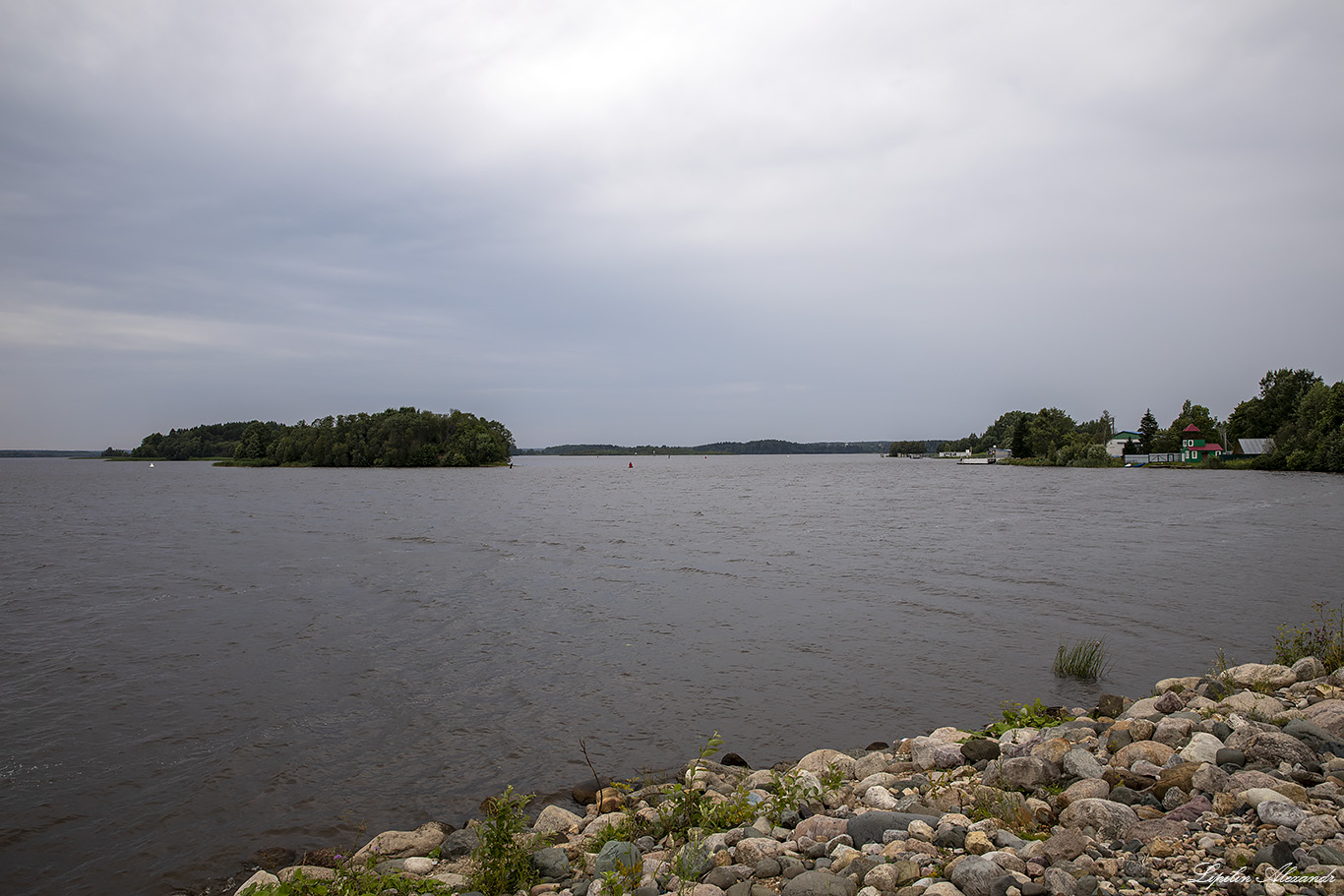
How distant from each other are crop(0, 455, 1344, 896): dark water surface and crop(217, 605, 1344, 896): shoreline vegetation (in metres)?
1.53

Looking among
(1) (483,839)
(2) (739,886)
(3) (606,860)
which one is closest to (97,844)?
(1) (483,839)

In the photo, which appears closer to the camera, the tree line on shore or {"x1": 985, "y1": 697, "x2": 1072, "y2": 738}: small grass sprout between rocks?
{"x1": 985, "y1": 697, "x2": 1072, "y2": 738}: small grass sprout between rocks

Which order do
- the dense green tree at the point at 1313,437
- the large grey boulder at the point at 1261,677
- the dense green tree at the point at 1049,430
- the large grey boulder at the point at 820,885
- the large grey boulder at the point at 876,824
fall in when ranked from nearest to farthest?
the large grey boulder at the point at 820,885 < the large grey boulder at the point at 876,824 < the large grey boulder at the point at 1261,677 < the dense green tree at the point at 1313,437 < the dense green tree at the point at 1049,430

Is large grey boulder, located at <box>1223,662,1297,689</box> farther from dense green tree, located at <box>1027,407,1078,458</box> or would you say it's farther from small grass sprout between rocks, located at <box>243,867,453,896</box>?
dense green tree, located at <box>1027,407,1078,458</box>

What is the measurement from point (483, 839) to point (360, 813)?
2442 millimetres

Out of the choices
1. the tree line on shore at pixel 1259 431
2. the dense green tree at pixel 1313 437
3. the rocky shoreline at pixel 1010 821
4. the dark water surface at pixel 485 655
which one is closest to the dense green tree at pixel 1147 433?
the tree line on shore at pixel 1259 431

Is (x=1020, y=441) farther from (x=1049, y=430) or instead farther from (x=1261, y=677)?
(x=1261, y=677)

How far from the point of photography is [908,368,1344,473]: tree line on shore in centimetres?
9138

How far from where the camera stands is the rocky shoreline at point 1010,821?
4750 mm

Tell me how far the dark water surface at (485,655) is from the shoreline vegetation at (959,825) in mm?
1527

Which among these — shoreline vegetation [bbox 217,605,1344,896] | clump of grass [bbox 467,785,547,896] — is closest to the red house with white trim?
shoreline vegetation [bbox 217,605,1344,896]

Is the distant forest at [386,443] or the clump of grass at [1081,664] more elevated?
the distant forest at [386,443]

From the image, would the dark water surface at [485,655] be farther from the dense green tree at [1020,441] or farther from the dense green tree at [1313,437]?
the dense green tree at [1020,441]

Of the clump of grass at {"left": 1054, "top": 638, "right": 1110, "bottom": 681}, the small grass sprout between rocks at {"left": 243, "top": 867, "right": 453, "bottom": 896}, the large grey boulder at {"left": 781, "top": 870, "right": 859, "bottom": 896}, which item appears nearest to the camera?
the large grey boulder at {"left": 781, "top": 870, "right": 859, "bottom": 896}
